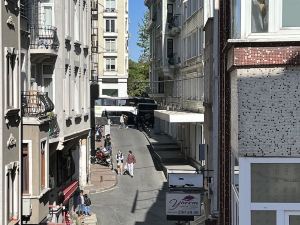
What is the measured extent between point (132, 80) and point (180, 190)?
85951mm

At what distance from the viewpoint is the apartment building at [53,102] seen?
18203mm

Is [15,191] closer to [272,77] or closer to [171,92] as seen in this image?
[272,77]

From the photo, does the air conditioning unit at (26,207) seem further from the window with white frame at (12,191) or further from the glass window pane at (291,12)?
the glass window pane at (291,12)

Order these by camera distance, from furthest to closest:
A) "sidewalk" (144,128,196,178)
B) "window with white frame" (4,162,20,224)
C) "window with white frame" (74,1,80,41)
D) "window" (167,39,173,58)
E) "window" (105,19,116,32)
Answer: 1. "window" (105,19,116,32)
2. "window" (167,39,173,58)
3. "sidewalk" (144,128,196,178)
4. "window with white frame" (74,1,80,41)
5. "window with white frame" (4,162,20,224)

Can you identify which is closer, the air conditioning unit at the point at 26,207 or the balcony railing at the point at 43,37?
the air conditioning unit at the point at 26,207

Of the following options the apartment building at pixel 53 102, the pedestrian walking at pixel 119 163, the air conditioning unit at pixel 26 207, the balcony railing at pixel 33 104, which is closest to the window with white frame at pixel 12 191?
the air conditioning unit at pixel 26 207

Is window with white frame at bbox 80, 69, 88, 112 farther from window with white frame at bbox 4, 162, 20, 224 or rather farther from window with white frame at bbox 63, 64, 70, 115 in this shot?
window with white frame at bbox 4, 162, 20, 224

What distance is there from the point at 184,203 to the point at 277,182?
1210cm

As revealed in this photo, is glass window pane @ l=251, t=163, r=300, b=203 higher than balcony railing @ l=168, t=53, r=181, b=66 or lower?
lower

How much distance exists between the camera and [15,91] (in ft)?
54.7

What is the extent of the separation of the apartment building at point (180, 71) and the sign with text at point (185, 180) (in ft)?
41.6

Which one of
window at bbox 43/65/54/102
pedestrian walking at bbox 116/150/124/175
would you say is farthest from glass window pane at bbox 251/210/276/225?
pedestrian walking at bbox 116/150/124/175

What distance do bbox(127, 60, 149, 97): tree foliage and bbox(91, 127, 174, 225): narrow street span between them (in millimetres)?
58218

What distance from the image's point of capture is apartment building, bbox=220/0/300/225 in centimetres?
724
